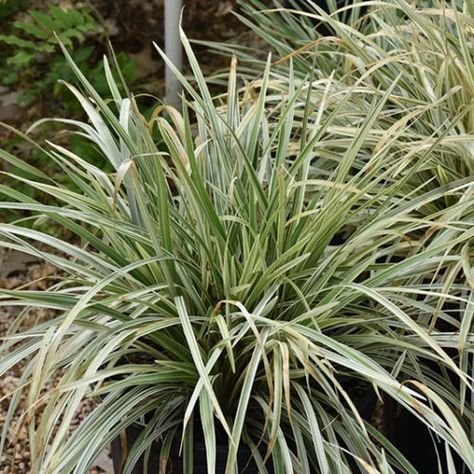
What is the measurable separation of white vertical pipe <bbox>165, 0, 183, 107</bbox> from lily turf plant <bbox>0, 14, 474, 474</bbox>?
3.40 feet

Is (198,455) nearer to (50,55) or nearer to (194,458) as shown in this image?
(194,458)

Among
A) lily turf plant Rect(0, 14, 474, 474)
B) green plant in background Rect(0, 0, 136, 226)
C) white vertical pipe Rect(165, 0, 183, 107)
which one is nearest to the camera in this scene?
lily turf plant Rect(0, 14, 474, 474)

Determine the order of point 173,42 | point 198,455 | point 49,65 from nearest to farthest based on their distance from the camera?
1. point 198,455
2. point 173,42
3. point 49,65

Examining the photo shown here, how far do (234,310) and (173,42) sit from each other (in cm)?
144

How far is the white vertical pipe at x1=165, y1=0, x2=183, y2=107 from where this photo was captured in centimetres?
320

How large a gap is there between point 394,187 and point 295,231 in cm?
21

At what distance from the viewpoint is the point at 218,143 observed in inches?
85.1

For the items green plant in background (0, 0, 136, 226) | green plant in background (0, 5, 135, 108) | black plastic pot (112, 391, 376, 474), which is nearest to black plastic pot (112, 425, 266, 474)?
black plastic pot (112, 391, 376, 474)

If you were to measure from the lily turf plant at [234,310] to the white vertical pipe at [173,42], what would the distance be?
3.40 feet

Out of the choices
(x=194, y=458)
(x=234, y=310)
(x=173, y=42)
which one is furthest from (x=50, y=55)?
(x=194, y=458)

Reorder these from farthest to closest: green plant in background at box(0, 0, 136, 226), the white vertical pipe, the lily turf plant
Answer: green plant in background at box(0, 0, 136, 226) < the white vertical pipe < the lily turf plant

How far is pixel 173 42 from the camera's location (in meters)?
3.23

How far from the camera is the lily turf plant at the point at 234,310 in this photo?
1.84 metres

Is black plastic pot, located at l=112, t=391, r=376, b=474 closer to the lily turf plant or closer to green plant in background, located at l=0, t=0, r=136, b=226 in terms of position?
the lily turf plant
